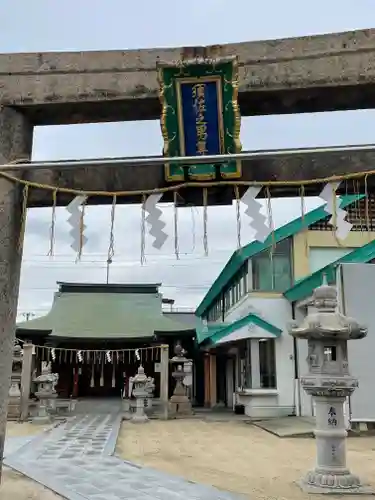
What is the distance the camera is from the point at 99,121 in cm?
558

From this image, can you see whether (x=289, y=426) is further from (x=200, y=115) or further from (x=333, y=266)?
(x=200, y=115)

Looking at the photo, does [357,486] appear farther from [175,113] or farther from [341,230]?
[175,113]

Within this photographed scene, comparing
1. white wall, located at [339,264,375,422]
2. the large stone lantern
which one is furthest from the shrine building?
the large stone lantern

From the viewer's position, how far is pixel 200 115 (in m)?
5.02

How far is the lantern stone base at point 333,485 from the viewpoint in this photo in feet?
23.7

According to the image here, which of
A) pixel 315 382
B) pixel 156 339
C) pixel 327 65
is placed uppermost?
pixel 327 65

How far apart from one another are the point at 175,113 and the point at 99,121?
3.29 ft

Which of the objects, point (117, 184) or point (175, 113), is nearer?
point (175, 113)

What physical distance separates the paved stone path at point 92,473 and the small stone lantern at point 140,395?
435 centimetres

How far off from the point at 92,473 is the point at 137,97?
6.15 meters

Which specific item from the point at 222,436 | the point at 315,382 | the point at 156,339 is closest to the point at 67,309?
the point at 156,339

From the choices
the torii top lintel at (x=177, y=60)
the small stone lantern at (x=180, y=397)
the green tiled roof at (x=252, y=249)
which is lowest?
the small stone lantern at (x=180, y=397)

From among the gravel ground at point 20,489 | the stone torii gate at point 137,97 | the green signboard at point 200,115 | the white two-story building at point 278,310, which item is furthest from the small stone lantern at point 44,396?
the green signboard at point 200,115

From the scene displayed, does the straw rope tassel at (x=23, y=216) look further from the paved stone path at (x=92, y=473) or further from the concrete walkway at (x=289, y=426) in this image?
the concrete walkway at (x=289, y=426)
